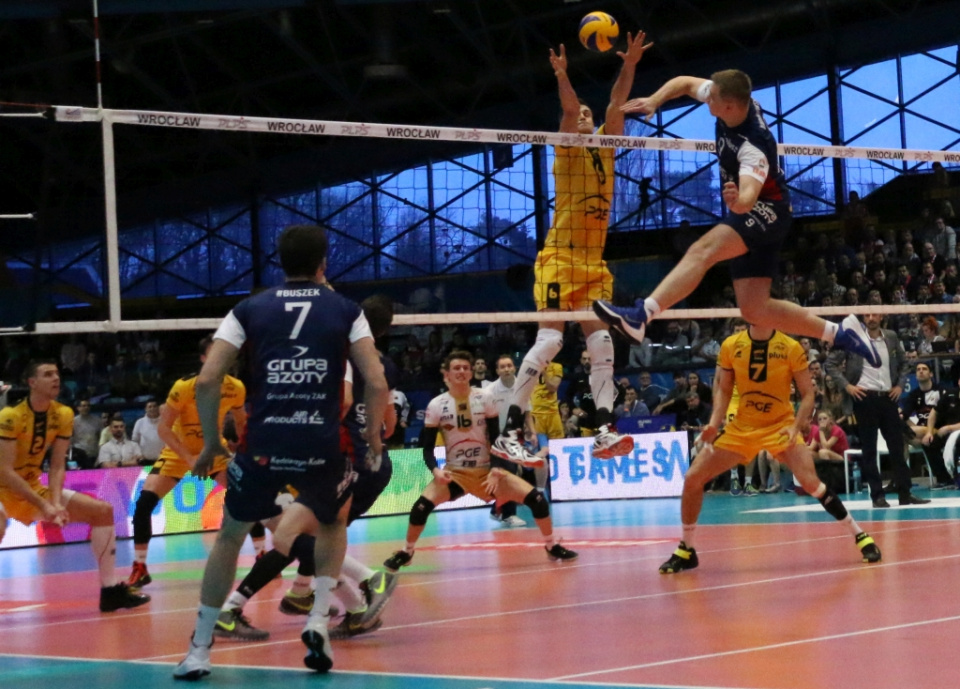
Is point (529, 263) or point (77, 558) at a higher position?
point (529, 263)

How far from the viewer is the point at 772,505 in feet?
52.1

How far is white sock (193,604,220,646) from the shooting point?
229 inches

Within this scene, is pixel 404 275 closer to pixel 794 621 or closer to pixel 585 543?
pixel 585 543

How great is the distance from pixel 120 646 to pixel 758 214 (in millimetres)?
4054

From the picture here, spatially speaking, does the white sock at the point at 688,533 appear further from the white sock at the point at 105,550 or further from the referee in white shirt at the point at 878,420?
the referee in white shirt at the point at 878,420

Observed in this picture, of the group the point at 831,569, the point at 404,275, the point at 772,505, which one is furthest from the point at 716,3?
the point at 831,569

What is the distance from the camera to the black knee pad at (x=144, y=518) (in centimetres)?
994

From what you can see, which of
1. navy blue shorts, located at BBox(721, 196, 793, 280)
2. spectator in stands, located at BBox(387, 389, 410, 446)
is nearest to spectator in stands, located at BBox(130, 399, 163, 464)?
spectator in stands, located at BBox(387, 389, 410, 446)

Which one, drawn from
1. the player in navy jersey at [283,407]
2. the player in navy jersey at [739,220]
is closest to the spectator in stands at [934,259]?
the player in navy jersey at [739,220]

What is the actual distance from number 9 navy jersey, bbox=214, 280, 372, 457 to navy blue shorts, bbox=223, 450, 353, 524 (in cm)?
4

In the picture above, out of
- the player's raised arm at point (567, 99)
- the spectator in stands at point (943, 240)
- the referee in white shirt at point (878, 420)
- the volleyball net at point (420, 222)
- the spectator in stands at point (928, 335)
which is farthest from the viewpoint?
the volleyball net at point (420, 222)

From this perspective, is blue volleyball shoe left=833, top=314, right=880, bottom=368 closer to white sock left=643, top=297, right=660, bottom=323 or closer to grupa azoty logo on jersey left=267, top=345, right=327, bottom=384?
white sock left=643, top=297, right=660, bottom=323

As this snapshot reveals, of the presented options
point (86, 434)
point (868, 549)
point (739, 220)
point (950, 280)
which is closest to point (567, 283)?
point (739, 220)

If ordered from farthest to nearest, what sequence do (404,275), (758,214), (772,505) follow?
(404,275) < (772,505) < (758,214)
